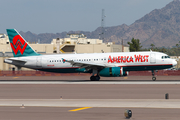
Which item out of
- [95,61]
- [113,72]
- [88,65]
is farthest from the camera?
[95,61]

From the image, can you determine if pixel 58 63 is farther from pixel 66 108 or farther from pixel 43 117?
pixel 43 117

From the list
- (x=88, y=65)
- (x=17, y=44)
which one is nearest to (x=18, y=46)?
(x=17, y=44)

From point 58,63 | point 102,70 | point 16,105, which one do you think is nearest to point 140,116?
point 16,105

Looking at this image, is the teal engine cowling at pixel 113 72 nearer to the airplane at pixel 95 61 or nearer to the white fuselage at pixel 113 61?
the airplane at pixel 95 61

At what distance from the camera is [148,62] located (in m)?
45.4

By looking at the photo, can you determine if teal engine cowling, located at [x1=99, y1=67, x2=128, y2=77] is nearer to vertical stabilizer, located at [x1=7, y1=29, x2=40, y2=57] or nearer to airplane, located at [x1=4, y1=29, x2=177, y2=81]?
airplane, located at [x1=4, y1=29, x2=177, y2=81]

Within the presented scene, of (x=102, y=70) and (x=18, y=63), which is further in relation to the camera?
(x=18, y=63)

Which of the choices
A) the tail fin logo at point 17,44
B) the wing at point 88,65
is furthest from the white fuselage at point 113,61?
the tail fin logo at point 17,44

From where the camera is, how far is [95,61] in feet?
155

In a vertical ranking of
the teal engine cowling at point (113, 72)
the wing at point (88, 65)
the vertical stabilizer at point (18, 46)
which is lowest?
the teal engine cowling at point (113, 72)

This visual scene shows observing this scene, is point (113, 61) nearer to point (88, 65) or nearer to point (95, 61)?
point (95, 61)

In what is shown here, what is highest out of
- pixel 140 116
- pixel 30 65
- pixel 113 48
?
pixel 113 48

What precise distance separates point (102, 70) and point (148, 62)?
7.15m

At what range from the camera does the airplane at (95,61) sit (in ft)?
149
